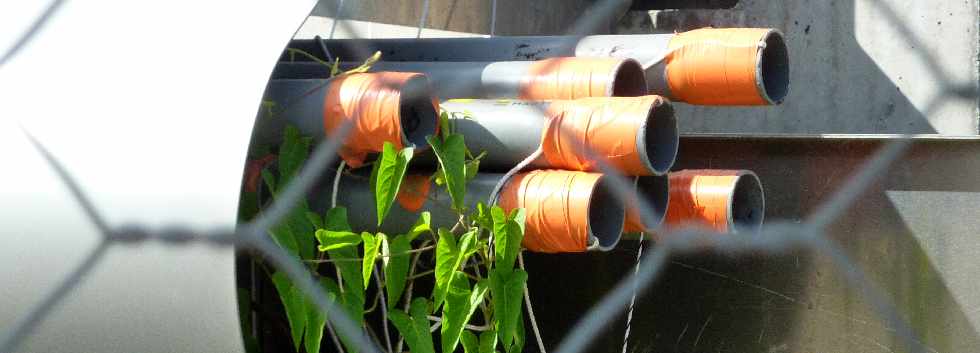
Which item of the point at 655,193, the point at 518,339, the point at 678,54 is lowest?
the point at 518,339

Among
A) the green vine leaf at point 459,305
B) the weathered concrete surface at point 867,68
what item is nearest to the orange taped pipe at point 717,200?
the green vine leaf at point 459,305

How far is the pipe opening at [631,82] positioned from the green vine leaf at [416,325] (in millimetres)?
230

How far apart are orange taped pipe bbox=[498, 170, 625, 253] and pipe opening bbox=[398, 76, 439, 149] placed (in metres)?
0.07

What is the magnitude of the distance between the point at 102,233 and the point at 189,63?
0.13m

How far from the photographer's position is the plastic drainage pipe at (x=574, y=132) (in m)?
0.92

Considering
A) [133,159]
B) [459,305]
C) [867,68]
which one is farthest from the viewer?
[867,68]

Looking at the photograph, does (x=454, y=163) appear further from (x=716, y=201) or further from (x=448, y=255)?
(x=716, y=201)

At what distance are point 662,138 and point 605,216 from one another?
0.07 meters

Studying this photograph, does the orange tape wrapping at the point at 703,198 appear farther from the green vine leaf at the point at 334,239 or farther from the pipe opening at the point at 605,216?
the green vine leaf at the point at 334,239

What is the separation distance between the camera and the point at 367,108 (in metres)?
0.93

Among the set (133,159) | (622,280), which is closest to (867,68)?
(622,280)

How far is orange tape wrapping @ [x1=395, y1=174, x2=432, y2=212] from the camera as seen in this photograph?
39.2 inches

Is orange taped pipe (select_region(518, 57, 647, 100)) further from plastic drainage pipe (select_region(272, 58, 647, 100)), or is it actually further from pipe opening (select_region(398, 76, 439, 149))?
pipe opening (select_region(398, 76, 439, 149))

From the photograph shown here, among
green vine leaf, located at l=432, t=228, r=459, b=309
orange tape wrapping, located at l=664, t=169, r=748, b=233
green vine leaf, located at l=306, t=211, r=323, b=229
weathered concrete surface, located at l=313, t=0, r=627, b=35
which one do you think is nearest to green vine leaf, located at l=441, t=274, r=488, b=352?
green vine leaf, located at l=432, t=228, r=459, b=309
